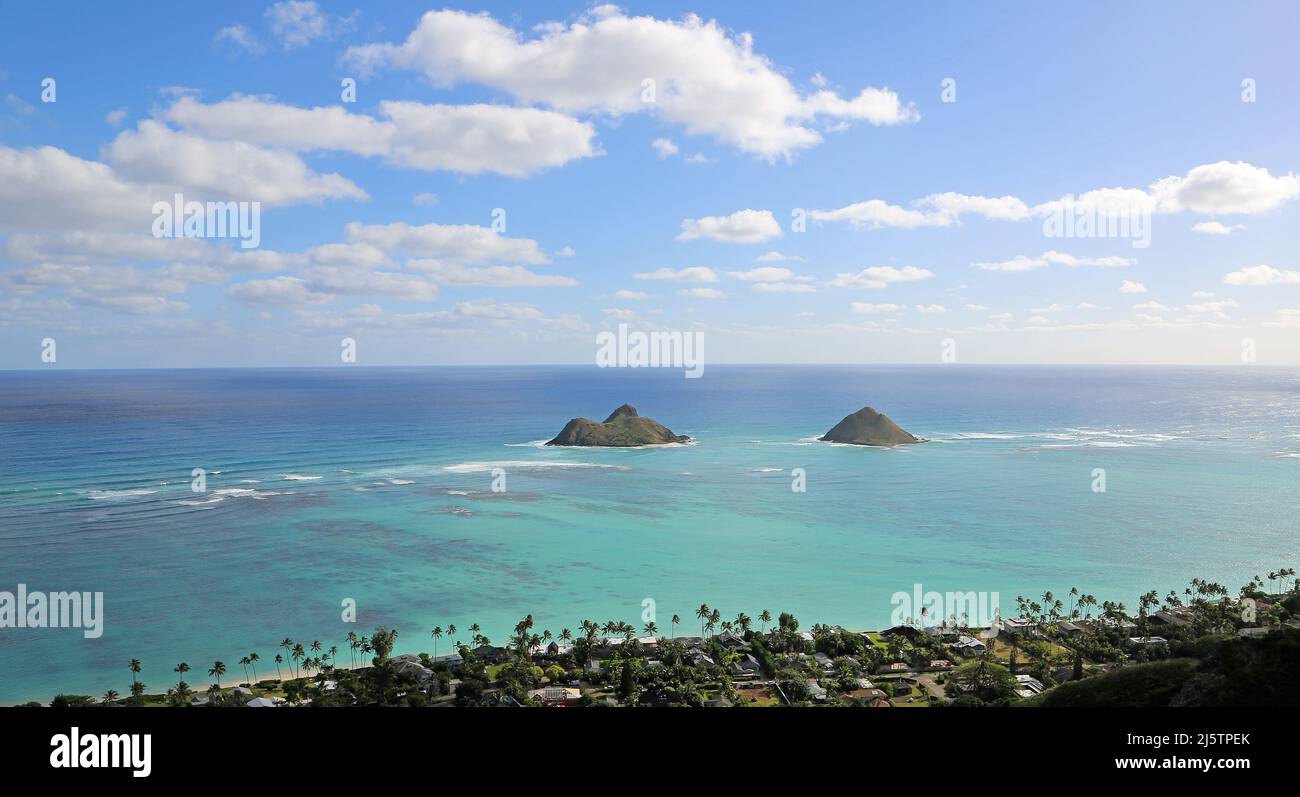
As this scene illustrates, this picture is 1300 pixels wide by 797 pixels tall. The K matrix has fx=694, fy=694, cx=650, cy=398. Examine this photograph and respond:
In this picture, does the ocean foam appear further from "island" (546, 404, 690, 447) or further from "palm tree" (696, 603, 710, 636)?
"palm tree" (696, 603, 710, 636)

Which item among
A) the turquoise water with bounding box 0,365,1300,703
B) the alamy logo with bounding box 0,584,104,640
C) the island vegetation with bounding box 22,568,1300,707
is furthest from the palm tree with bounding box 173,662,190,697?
the alamy logo with bounding box 0,584,104,640

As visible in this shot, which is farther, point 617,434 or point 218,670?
point 617,434

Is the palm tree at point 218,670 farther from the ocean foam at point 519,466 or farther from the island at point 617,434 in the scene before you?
the island at point 617,434

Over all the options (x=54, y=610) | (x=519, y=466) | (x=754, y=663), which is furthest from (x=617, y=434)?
(x=754, y=663)

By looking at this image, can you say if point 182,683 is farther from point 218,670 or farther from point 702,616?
point 702,616
